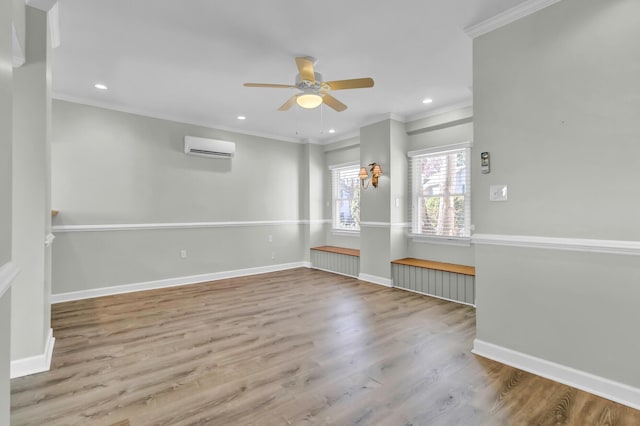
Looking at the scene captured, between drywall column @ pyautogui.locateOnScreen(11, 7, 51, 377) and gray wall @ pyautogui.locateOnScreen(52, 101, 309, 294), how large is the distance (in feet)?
6.79

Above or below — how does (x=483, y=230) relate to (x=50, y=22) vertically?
below

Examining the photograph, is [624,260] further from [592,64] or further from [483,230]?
[592,64]

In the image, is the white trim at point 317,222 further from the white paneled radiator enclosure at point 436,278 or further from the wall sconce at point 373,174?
the white paneled radiator enclosure at point 436,278

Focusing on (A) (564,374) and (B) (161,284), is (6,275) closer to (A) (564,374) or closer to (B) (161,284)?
(A) (564,374)

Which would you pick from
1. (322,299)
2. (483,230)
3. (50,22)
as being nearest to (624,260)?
(483,230)

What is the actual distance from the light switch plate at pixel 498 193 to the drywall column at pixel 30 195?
3.43 meters

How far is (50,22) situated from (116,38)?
1.46 feet

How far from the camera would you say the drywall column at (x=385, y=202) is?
4.88 metres

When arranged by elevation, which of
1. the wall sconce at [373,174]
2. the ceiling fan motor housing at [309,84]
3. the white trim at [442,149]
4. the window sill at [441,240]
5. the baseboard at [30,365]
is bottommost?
the baseboard at [30,365]

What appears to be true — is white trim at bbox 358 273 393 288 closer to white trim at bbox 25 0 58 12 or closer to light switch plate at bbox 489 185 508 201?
light switch plate at bbox 489 185 508 201

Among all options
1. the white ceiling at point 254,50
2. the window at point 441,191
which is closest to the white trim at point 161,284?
the white ceiling at point 254,50

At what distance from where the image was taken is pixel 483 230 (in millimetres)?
2578

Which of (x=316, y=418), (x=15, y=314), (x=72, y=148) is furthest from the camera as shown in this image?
(x=72, y=148)

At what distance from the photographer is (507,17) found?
2395 millimetres
